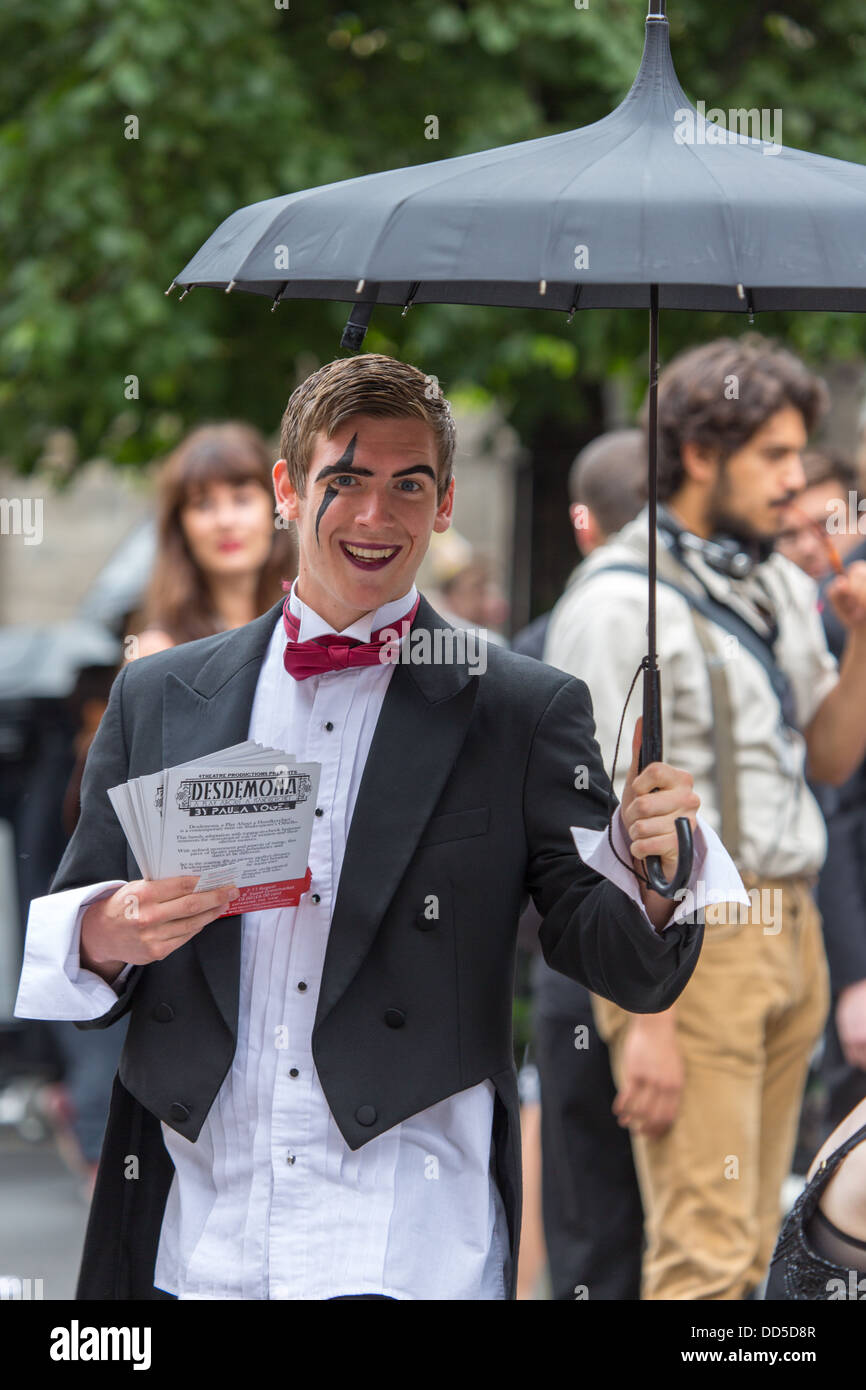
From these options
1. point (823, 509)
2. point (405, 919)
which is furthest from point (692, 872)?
point (823, 509)

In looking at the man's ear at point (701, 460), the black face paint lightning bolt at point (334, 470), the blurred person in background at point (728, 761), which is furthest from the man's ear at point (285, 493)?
the man's ear at point (701, 460)

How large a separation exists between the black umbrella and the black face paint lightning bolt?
11.0 inches

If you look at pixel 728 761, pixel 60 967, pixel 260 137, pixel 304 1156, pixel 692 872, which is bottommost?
pixel 304 1156

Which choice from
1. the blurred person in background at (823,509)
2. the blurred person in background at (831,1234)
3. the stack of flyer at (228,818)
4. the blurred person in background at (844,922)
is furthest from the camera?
the blurred person in background at (823,509)

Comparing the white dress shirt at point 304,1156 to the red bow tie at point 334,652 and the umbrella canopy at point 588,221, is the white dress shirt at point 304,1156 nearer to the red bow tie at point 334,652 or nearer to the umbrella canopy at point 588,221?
the red bow tie at point 334,652

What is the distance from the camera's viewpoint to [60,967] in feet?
7.93

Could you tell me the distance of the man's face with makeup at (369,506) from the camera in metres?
2.47

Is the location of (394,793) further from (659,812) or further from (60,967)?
(60,967)

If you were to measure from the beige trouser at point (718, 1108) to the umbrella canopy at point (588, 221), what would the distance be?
76.6 inches

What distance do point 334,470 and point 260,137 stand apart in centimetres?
469

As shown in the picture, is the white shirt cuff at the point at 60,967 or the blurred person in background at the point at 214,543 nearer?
the white shirt cuff at the point at 60,967

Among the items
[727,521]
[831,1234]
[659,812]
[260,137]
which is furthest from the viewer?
[260,137]
